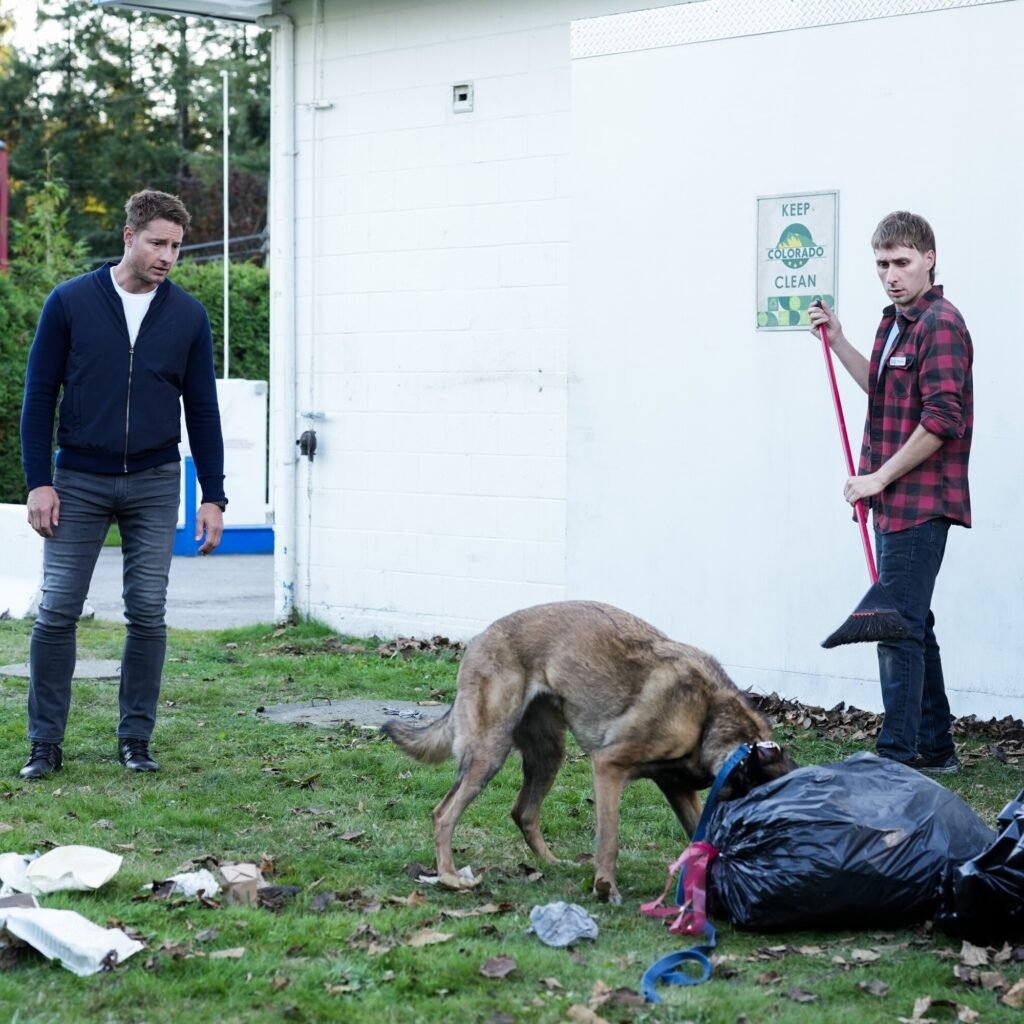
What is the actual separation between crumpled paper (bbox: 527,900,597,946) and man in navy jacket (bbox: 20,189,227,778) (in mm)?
2523

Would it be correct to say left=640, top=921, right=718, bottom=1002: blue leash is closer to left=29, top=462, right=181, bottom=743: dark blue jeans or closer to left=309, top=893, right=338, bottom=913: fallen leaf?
left=309, top=893, right=338, bottom=913: fallen leaf

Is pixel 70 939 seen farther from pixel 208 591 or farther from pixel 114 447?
pixel 208 591

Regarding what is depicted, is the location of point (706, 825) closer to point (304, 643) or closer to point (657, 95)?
point (657, 95)

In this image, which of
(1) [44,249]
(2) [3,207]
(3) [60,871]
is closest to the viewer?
(3) [60,871]

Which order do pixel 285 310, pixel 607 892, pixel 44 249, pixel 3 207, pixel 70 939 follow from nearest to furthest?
pixel 70 939 → pixel 607 892 → pixel 285 310 → pixel 44 249 → pixel 3 207

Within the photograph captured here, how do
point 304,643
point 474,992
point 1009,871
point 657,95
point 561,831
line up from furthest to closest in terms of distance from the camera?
1. point 304,643
2. point 657,95
3. point 561,831
4. point 1009,871
5. point 474,992

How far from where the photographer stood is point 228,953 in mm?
4012

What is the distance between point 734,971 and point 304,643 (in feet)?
20.6

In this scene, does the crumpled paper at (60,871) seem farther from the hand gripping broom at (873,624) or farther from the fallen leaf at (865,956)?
the hand gripping broom at (873,624)

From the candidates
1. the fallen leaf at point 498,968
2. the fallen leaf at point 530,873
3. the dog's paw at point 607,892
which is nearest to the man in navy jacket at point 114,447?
the fallen leaf at point 530,873

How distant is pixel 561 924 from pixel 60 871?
56.6 inches

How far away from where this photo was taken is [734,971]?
4.02 m

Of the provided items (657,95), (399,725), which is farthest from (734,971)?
(657,95)

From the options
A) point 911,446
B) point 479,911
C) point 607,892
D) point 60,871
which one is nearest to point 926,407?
point 911,446
